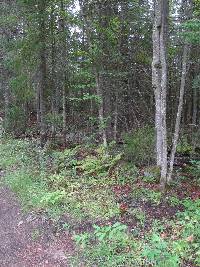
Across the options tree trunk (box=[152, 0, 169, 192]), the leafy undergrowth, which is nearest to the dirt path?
the leafy undergrowth

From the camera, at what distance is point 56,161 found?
1169 cm

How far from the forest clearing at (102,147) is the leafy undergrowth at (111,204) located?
0.03 metres

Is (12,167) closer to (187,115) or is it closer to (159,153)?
(159,153)

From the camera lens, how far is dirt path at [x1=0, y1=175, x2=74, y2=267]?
6418 millimetres

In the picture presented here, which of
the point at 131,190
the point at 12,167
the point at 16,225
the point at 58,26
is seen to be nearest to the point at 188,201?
the point at 131,190

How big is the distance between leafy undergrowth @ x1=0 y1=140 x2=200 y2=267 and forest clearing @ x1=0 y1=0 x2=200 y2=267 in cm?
3

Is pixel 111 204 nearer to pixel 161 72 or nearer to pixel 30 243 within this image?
pixel 30 243

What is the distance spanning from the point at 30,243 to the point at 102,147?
5238 millimetres

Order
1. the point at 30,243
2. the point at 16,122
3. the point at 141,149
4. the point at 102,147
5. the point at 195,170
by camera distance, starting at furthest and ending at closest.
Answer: the point at 16,122 < the point at 102,147 < the point at 141,149 < the point at 195,170 < the point at 30,243

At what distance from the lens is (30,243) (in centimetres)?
706

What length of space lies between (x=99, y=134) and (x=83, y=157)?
7.71 ft

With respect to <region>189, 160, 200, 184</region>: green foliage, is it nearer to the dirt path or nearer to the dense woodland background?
the dense woodland background

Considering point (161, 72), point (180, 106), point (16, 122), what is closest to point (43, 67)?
point (16, 122)

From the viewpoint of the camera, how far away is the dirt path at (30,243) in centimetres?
642
